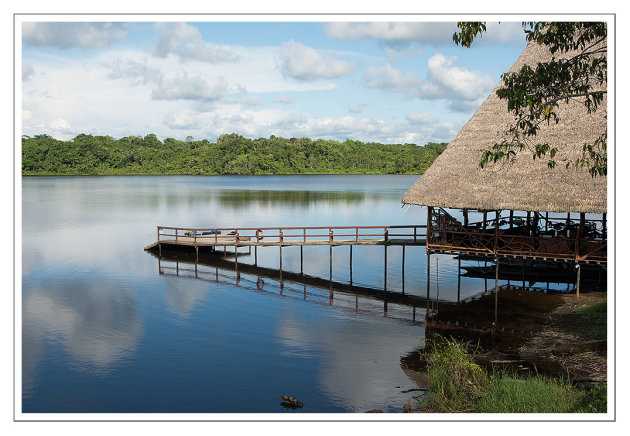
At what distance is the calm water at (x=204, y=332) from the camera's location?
515 inches

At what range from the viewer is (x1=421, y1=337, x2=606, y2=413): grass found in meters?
10.3

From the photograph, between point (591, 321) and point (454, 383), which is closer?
point (454, 383)

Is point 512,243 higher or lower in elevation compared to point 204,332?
higher

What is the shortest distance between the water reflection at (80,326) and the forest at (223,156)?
94.0 m

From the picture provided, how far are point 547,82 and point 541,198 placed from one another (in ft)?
23.9

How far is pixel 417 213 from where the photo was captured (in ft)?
179

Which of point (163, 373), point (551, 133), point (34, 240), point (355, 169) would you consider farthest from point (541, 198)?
point (355, 169)

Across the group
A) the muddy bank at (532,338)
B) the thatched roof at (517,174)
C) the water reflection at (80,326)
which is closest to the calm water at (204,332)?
the water reflection at (80,326)

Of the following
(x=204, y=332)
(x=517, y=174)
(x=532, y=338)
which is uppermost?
(x=517, y=174)

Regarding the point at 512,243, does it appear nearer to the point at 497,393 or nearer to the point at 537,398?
the point at 497,393

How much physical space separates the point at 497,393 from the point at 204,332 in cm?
975

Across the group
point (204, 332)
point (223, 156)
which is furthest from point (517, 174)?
point (223, 156)

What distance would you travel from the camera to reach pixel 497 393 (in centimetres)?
1130
